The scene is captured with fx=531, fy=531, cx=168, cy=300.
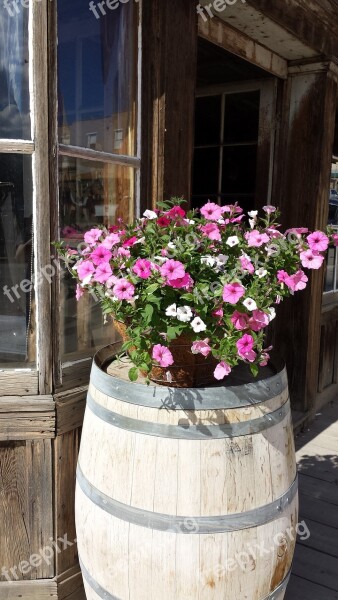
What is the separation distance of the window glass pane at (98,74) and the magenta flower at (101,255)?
0.64 m

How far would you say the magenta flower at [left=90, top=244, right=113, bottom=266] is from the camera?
1.42 meters

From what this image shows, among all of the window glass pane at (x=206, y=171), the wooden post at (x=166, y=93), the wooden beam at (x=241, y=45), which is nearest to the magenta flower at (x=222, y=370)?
the wooden post at (x=166, y=93)

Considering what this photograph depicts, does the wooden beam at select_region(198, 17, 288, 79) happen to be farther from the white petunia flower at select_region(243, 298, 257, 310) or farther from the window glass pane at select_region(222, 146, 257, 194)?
the white petunia flower at select_region(243, 298, 257, 310)

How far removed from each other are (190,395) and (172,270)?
339 millimetres

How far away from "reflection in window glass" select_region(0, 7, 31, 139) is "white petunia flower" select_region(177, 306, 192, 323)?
2.97ft

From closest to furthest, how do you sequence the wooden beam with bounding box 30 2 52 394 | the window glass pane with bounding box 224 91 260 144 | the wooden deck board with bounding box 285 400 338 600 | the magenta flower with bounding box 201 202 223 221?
the magenta flower with bounding box 201 202 223 221 → the wooden beam with bounding box 30 2 52 394 → the wooden deck board with bounding box 285 400 338 600 → the window glass pane with bounding box 224 91 260 144

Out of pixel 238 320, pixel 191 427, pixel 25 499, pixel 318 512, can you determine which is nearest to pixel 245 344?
pixel 238 320

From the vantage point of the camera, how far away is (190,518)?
1391 mm

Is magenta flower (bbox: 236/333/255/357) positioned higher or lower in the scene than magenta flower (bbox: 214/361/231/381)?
higher

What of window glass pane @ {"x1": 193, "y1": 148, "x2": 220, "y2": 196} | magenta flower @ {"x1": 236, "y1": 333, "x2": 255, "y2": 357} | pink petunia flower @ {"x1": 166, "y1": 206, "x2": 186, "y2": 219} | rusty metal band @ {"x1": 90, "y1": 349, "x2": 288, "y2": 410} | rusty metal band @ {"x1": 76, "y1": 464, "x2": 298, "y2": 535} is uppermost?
window glass pane @ {"x1": 193, "y1": 148, "x2": 220, "y2": 196}

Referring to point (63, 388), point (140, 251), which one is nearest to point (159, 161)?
point (140, 251)

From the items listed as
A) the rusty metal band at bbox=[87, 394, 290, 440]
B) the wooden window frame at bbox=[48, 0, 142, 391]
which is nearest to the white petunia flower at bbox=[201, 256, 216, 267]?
the rusty metal band at bbox=[87, 394, 290, 440]

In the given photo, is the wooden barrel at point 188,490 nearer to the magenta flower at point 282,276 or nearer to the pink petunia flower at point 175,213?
the magenta flower at point 282,276

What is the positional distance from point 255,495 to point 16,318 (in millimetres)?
1016
